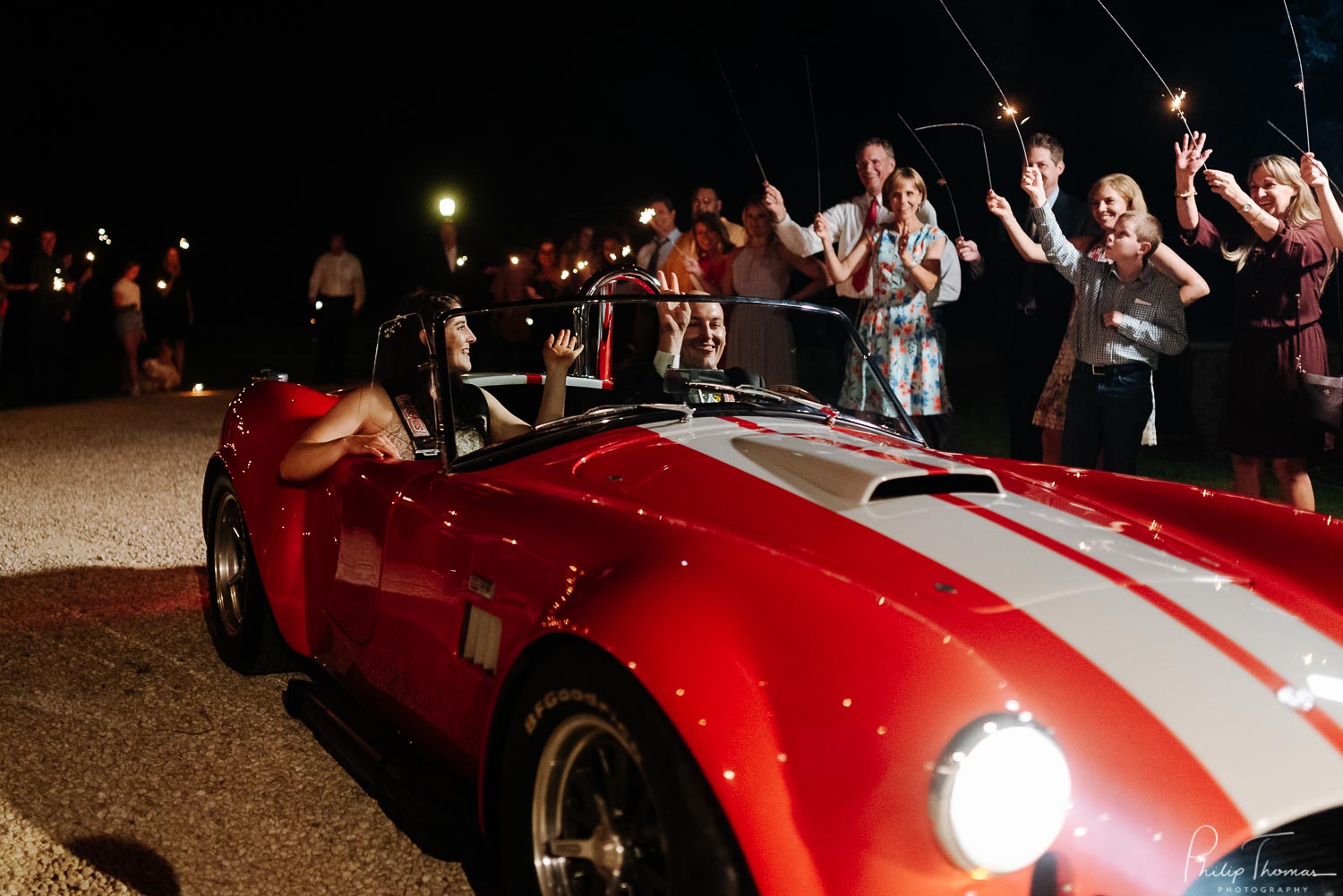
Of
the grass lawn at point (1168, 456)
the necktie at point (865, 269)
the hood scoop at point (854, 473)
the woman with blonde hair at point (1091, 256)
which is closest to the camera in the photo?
the hood scoop at point (854, 473)

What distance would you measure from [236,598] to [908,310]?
3509mm

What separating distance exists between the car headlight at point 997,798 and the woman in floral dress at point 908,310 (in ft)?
13.8

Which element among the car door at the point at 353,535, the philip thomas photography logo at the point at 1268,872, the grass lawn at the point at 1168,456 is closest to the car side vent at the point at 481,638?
the car door at the point at 353,535

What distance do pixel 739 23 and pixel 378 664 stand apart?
36.4 feet

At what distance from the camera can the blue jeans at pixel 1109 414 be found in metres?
5.00

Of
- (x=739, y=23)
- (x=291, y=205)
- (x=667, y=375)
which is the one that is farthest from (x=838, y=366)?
(x=291, y=205)

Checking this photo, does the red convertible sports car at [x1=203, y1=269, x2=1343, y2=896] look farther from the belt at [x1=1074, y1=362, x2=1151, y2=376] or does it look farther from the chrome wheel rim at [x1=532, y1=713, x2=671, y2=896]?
the belt at [x1=1074, y1=362, x2=1151, y2=376]

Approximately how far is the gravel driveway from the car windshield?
3.34 ft

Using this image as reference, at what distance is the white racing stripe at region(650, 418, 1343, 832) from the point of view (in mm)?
1703

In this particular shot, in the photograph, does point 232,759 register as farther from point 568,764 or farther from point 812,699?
point 812,699

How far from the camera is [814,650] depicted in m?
1.75

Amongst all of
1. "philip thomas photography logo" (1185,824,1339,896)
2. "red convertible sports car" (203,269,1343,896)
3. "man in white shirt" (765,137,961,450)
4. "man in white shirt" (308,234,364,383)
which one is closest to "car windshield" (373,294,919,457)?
"red convertible sports car" (203,269,1343,896)

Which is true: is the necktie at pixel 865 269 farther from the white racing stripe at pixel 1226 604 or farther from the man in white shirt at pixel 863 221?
the white racing stripe at pixel 1226 604

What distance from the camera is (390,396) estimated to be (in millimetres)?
3203
